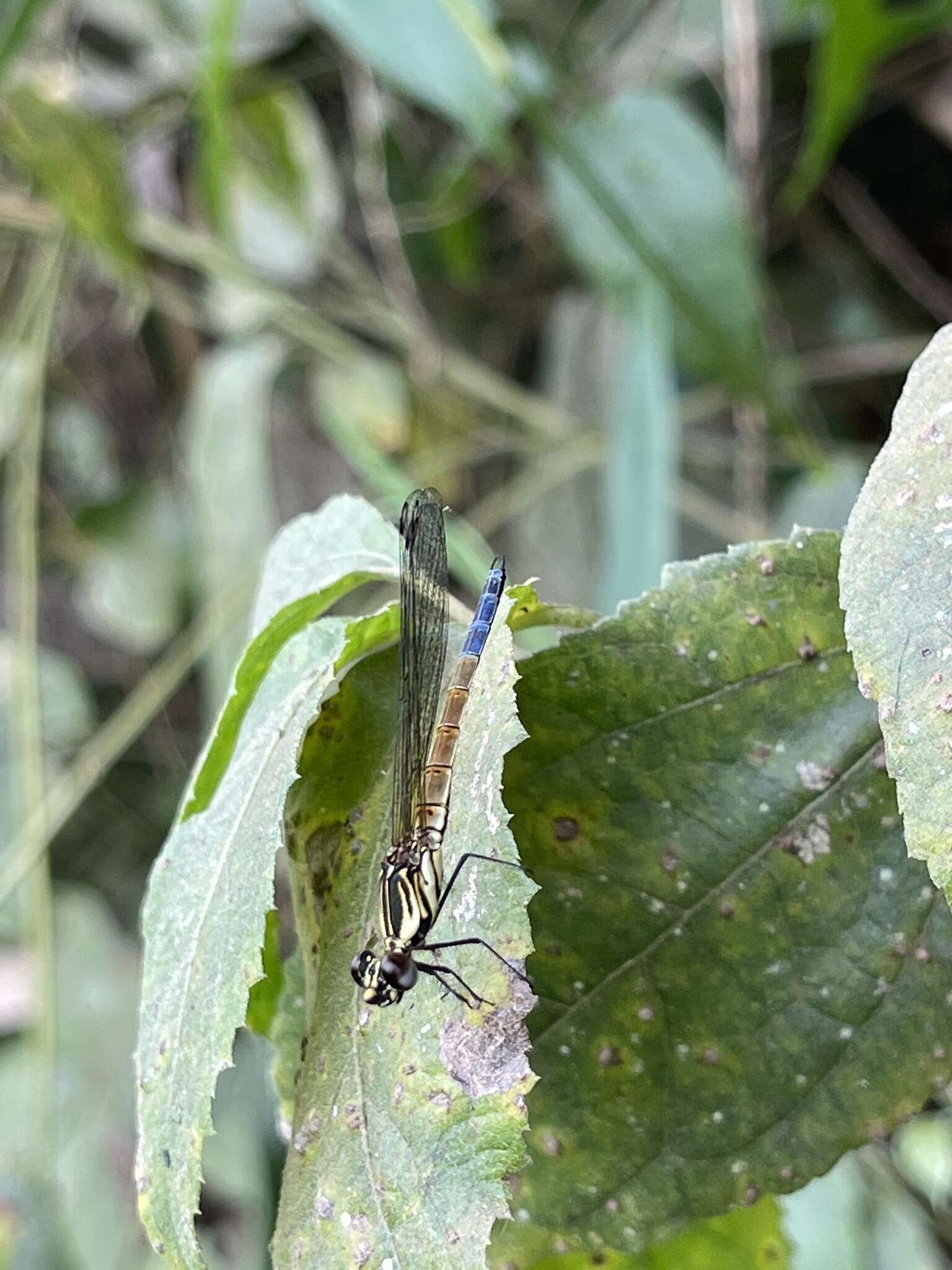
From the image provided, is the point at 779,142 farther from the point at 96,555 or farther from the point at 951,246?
the point at 96,555

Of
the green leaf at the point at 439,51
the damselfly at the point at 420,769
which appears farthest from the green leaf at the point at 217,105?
the damselfly at the point at 420,769

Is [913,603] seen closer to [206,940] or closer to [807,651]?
[807,651]

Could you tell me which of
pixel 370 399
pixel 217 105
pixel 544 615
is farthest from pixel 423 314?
pixel 544 615

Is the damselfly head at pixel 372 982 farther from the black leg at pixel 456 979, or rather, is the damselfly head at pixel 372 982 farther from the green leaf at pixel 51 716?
the green leaf at pixel 51 716

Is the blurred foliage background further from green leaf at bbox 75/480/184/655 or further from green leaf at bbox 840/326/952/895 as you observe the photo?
green leaf at bbox 840/326/952/895

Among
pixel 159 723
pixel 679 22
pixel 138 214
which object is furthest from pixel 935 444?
pixel 159 723

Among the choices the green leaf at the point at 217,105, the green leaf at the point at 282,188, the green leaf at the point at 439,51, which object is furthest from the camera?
the green leaf at the point at 282,188

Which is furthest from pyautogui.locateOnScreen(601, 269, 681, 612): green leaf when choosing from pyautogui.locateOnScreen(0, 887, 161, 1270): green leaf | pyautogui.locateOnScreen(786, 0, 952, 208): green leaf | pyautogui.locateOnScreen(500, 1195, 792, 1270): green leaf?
pyautogui.locateOnScreen(0, 887, 161, 1270): green leaf
